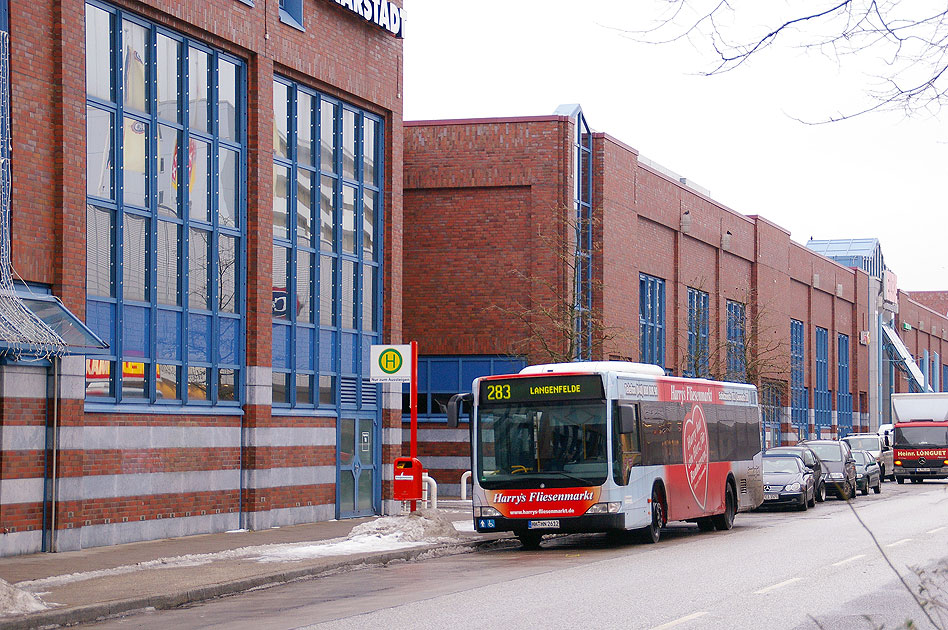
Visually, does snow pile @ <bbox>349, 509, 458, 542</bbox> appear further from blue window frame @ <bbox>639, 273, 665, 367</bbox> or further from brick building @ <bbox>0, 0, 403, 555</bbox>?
blue window frame @ <bbox>639, 273, 665, 367</bbox>

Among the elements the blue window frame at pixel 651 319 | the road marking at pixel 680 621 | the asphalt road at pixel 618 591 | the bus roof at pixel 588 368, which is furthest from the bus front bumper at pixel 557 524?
the blue window frame at pixel 651 319

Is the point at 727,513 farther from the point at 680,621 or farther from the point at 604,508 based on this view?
the point at 680,621

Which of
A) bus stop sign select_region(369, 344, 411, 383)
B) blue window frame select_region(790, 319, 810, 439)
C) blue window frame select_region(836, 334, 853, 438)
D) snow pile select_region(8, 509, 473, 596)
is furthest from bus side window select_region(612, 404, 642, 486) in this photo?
blue window frame select_region(836, 334, 853, 438)

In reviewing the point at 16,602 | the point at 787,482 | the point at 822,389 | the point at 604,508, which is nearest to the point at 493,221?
the point at 787,482

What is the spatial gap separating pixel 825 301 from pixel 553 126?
3502 cm

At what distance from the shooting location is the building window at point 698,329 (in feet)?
150

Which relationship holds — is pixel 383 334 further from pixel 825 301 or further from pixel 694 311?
pixel 825 301

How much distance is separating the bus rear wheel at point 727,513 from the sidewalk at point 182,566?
4853 mm

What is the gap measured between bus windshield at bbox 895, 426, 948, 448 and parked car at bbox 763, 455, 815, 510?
1854 centimetres

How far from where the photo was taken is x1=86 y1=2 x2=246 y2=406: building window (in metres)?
20.4

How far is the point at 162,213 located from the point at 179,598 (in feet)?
29.6

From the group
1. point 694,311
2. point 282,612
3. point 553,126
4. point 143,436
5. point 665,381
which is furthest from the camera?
point 694,311

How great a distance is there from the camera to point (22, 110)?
1869 cm

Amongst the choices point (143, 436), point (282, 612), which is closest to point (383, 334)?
point (143, 436)
